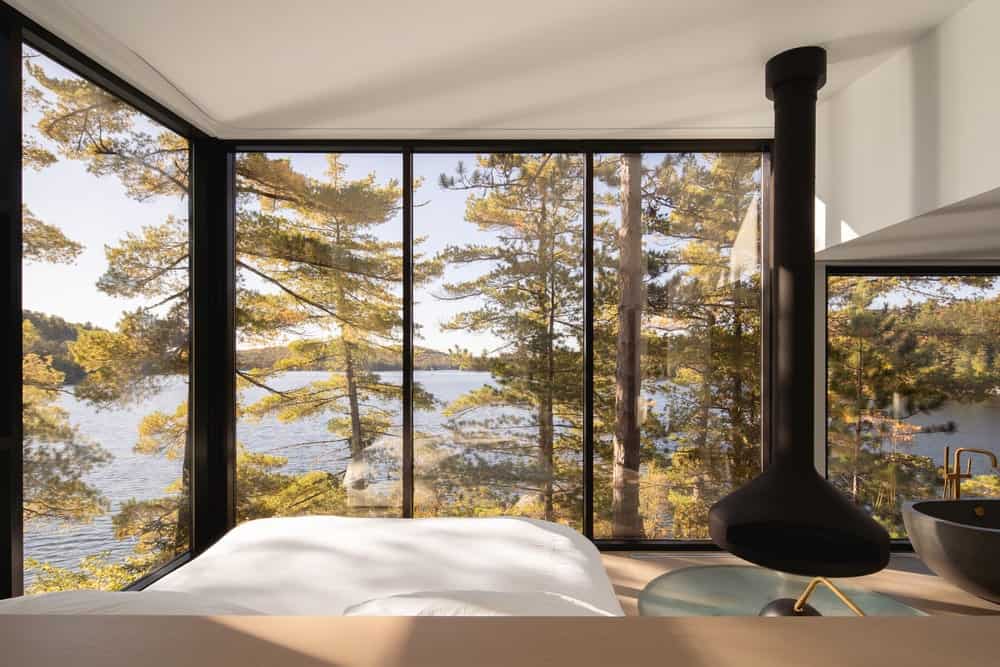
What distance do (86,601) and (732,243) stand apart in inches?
134

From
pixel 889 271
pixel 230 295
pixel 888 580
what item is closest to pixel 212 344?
pixel 230 295

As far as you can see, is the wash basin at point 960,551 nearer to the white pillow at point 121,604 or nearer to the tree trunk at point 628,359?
the tree trunk at point 628,359

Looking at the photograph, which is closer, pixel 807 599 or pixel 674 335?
pixel 807 599

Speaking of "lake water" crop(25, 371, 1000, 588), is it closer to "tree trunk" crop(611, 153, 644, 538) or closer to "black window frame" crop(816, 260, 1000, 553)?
"black window frame" crop(816, 260, 1000, 553)

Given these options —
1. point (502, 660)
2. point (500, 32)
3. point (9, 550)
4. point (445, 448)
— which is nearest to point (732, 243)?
point (500, 32)

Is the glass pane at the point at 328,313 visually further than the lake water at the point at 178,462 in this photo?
Yes

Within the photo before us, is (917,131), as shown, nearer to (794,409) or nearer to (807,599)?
(794,409)

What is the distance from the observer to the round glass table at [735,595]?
185 centimetres

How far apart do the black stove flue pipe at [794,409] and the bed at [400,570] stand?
0.77m

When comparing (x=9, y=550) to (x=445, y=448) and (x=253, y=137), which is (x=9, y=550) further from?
(x=253, y=137)

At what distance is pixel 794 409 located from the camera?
244 centimetres

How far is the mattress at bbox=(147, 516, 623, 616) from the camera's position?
1592mm

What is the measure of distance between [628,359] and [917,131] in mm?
1768

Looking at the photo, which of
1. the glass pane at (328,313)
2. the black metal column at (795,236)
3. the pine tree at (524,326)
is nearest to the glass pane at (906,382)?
the black metal column at (795,236)
